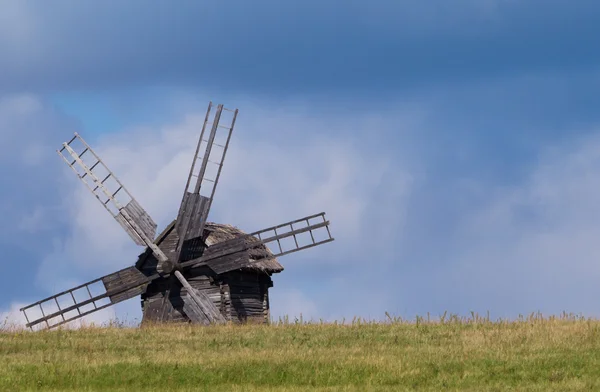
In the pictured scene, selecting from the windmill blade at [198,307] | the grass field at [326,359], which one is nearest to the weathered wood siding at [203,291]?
the windmill blade at [198,307]

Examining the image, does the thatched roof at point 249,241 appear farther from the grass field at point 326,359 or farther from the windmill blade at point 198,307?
the grass field at point 326,359

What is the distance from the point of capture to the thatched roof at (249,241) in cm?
3388

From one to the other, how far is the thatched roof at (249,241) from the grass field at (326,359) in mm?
6973

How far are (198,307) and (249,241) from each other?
3.04m

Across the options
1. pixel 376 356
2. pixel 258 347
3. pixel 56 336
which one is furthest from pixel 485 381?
pixel 56 336

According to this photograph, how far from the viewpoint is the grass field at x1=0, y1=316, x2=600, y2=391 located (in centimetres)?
1775

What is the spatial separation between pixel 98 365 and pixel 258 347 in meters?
4.94

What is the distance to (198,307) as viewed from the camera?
32750 mm

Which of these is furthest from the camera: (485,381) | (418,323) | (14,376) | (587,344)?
(418,323)

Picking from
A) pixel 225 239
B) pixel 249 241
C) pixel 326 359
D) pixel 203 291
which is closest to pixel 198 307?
pixel 203 291

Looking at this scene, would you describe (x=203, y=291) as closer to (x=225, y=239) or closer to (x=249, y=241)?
(x=225, y=239)

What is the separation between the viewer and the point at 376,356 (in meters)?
20.2

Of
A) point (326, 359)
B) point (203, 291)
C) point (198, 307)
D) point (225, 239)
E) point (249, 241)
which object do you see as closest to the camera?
point (326, 359)

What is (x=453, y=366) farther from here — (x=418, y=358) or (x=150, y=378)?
(x=150, y=378)
